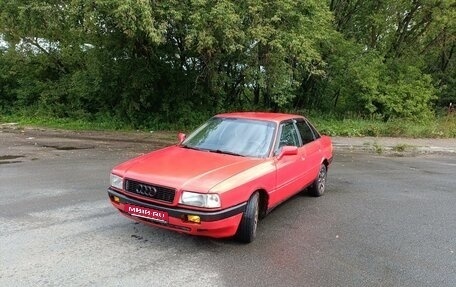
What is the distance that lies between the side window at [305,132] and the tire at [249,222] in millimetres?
2189

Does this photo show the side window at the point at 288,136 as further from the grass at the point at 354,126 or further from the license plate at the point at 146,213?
the grass at the point at 354,126

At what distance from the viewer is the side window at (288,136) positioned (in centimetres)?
627

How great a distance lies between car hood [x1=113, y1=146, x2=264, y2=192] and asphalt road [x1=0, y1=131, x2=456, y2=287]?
81 centimetres

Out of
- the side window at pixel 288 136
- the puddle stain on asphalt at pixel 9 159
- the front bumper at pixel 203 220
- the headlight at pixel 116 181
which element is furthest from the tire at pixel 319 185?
the puddle stain on asphalt at pixel 9 159

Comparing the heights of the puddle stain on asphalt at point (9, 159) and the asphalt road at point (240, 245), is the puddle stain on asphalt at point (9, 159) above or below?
above

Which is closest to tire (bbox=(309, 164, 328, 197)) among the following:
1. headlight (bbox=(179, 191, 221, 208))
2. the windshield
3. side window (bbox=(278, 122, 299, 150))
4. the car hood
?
side window (bbox=(278, 122, 299, 150))

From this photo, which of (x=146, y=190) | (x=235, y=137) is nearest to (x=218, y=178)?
(x=146, y=190)

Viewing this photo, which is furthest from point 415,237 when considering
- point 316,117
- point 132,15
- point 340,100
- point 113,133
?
point 340,100

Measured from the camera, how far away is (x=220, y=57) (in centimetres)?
1603

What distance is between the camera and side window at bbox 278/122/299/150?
6.27 metres

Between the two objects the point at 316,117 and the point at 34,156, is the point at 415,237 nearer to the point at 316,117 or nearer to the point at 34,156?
the point at 34,156

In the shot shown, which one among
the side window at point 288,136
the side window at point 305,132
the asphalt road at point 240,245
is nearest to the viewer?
the asphalt road at point 240,245

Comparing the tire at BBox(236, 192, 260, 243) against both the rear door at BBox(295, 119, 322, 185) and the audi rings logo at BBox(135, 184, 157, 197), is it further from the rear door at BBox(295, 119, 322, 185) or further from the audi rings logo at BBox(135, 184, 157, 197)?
the rear door at BBox(295, 119, 322, 185)

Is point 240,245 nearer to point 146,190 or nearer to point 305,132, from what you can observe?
point 146,190
